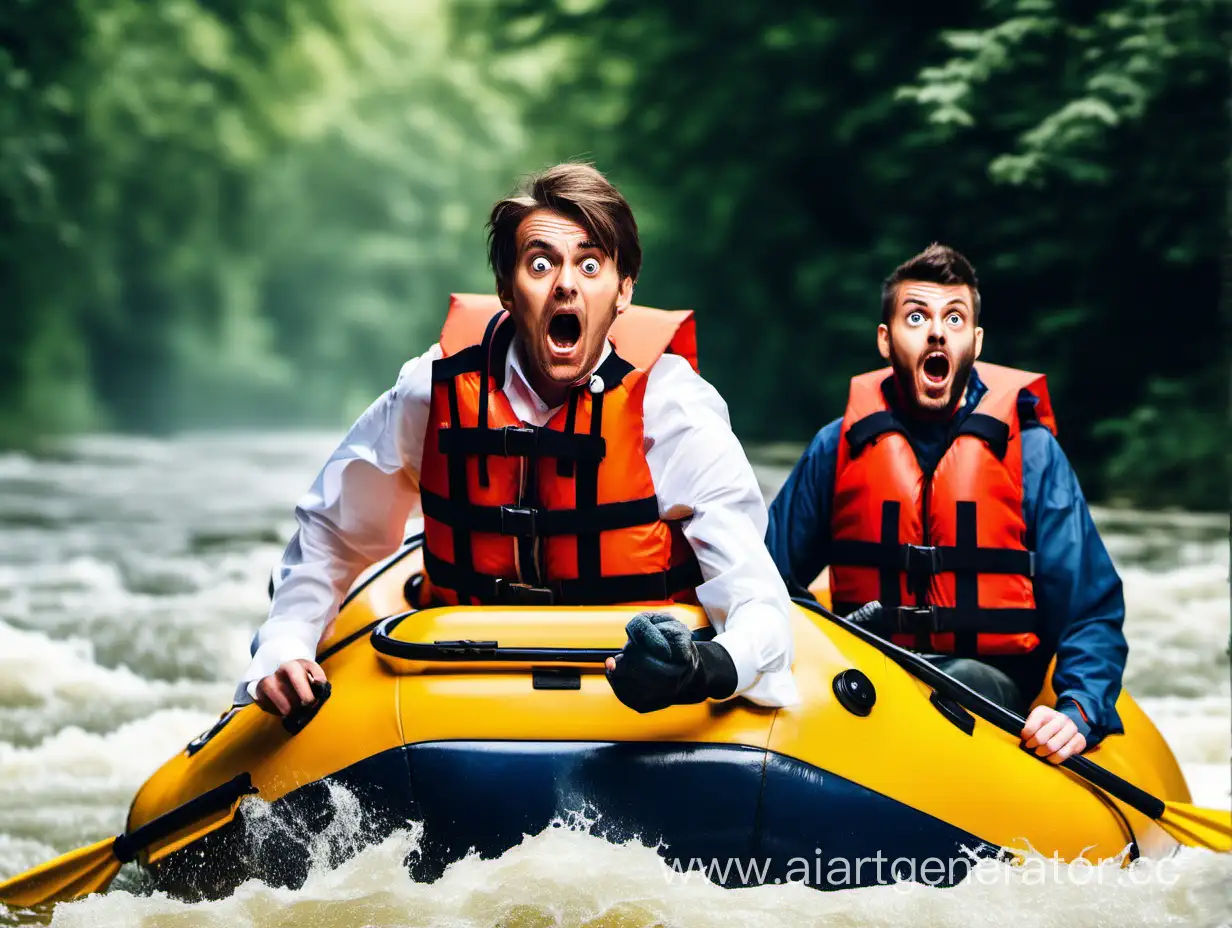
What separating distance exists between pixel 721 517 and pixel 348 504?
58 centimetres

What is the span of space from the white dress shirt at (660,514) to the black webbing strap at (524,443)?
1.5 inches

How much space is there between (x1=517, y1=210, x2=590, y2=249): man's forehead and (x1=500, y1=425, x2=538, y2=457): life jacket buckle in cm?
27

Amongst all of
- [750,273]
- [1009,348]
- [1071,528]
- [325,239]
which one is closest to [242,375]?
[325,239]

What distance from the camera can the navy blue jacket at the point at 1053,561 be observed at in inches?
99.7

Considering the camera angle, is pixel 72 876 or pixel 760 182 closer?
pixel 72 876

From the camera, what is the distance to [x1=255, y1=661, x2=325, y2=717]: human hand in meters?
2.11

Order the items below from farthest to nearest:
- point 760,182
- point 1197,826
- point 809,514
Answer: point 760,182, point 809,514, point 1197,826

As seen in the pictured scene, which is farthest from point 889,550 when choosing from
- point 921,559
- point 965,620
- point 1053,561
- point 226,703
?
point 226,703

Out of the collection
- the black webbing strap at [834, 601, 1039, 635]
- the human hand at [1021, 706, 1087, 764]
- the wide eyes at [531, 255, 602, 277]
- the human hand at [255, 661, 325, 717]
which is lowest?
the human hand at [1021, 706, 1087, 764]

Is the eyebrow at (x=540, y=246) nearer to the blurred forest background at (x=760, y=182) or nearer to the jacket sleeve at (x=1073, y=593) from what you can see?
the jacket sleeve at (x=1073, y=593)

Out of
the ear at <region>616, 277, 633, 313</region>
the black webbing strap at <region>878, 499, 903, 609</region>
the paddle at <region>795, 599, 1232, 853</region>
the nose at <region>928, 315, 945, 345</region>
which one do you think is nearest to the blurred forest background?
the nose at <region>928, 315, 945, 345</region>

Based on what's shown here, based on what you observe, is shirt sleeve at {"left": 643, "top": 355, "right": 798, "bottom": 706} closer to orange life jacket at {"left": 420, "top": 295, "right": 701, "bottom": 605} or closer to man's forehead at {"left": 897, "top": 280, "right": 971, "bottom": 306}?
orange life jacket at {"left": 420, "top": 295, "right": 701, "bottom": 605}

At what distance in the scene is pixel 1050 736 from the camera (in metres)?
2.34

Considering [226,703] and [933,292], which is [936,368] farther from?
[226,703]
